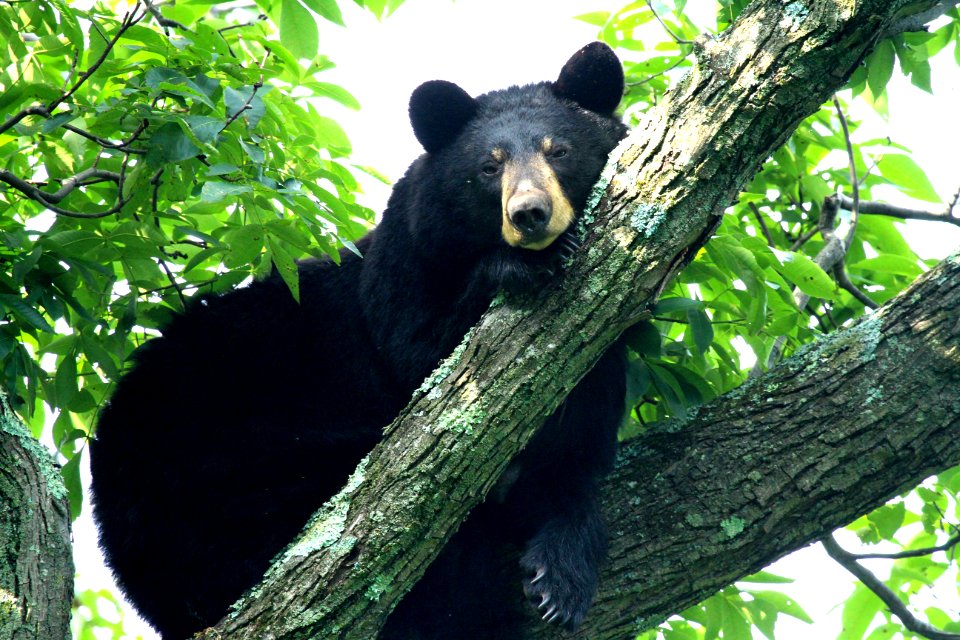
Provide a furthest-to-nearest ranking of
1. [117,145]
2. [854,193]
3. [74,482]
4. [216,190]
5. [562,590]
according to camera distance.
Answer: [854,193], [74,482], [562,590], [117,145], [216,190]

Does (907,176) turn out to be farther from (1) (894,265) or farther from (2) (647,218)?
(2) (647,218)

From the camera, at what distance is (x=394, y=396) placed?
225 inches

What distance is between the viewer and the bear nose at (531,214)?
14.6 feet

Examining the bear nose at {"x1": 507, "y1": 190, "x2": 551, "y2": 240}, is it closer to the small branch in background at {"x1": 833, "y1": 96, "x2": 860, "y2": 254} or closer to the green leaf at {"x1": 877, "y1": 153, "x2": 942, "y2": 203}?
the small branch in background at {"x1": 833, "y1": 96, "x2": 860, "y2": 254}

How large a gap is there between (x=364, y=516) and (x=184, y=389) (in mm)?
2013

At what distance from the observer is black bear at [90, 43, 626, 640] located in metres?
4.85

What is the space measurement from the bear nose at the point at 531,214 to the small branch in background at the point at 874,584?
2667 mm

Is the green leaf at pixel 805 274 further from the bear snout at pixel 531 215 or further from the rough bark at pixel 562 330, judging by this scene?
the bear snout at pixel 531 215

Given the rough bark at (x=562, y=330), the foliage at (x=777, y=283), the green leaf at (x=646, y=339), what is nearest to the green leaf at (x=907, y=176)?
the foliage at (x=777, y=283)

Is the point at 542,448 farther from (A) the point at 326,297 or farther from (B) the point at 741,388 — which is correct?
(A) the point at 326,297

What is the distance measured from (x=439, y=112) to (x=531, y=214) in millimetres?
1771

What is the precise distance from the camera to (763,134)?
3.86 metres

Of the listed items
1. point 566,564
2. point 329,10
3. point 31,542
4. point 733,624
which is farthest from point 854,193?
point 31,542

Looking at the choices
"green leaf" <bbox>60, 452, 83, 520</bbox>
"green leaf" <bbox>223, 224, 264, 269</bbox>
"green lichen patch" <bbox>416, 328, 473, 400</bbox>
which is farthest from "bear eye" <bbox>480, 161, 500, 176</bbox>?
"green leaf" <bbox>60, 452, 83, 520</bbox>
